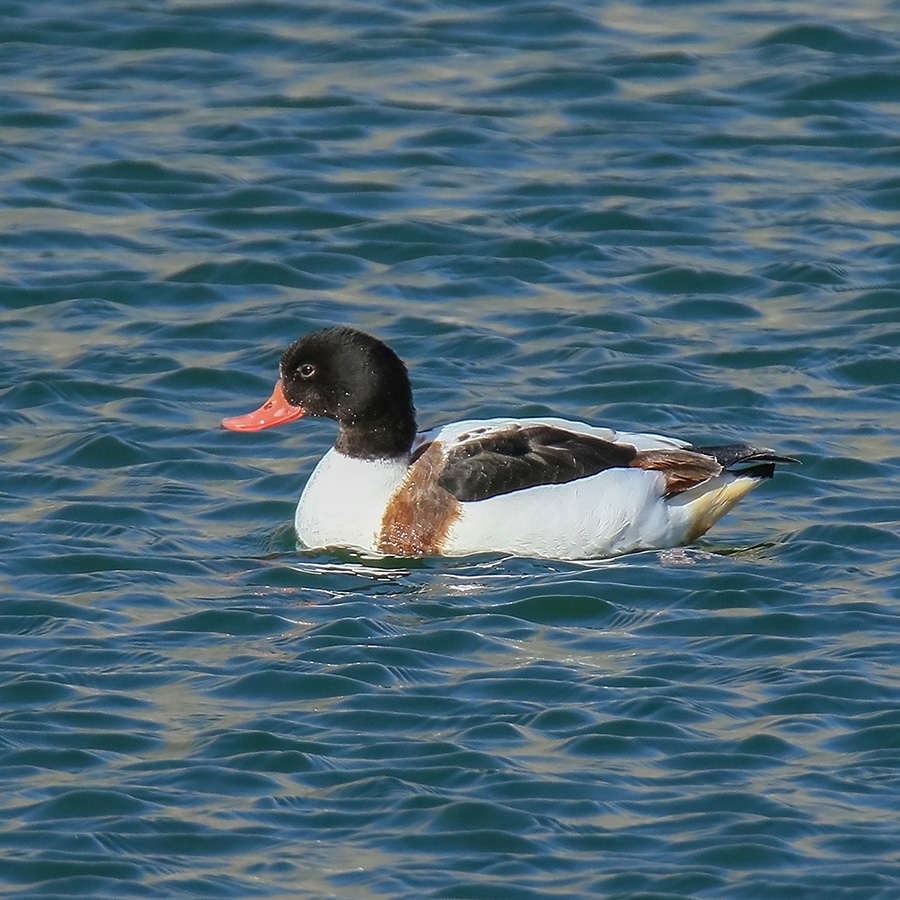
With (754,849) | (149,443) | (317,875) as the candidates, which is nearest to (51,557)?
(149,443)

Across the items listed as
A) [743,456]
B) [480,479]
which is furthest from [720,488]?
[480,479]

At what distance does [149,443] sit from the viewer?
12.1 metres

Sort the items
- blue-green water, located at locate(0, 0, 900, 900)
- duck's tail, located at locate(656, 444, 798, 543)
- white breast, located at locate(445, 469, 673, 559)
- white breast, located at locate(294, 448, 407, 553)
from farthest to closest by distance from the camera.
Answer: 1. duck's tail, located at locate(656, 444, 798, 543)
2. white breast, located at locate(294, 448, 407, 553)
3. white breast, located at locate(445, 469, 673, 559)
4. blue-green water, located at locate(0, 0, 900, 900)

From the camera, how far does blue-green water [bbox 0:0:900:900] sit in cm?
795

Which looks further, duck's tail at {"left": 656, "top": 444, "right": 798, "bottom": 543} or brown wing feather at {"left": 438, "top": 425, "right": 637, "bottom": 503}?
duck's tail at {"left": 656, "top": 444, "right": 798, "bottom": 543}

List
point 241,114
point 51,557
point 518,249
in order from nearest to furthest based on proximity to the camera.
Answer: point 51,557 → point 518,249 → point 241,114

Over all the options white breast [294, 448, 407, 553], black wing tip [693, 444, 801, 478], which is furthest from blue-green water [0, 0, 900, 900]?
black wing tip [693, 444, 801, 478]

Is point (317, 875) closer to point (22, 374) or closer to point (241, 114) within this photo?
point (22, 374)

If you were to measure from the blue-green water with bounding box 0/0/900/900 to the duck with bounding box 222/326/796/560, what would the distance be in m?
0.19

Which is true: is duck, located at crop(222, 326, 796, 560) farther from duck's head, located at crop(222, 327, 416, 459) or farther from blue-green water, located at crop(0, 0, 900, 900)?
blue-green water, located at crop(0, 0, 900, 900)

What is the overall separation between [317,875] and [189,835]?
50 cm

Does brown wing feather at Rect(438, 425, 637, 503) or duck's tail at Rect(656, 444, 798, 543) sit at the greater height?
brown wing feather at Rect(438, 425, 637, 503)

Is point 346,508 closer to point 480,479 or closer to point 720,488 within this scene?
point 480,479

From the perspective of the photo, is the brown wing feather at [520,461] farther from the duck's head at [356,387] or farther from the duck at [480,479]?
the duck's head at [356,387]
